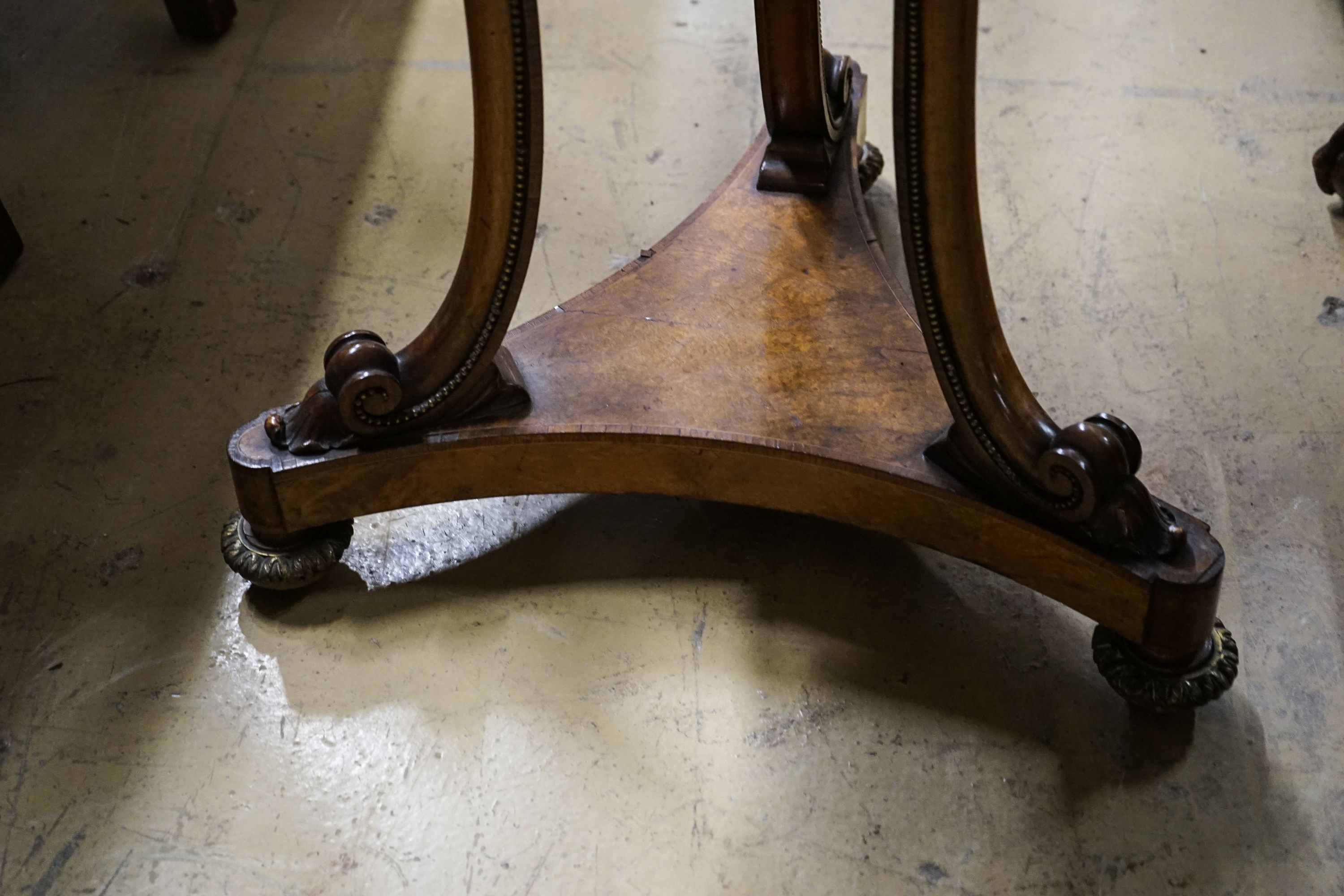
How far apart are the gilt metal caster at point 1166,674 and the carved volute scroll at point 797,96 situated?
0.54m

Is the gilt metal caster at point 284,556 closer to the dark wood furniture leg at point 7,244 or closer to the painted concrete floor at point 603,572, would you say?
the painted concrete floor at point 603,572

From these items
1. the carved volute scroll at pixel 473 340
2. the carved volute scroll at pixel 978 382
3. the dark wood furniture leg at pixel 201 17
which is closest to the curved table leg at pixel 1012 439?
the carved volute scroll at pixel 978 382

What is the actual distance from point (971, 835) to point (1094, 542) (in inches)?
9.1

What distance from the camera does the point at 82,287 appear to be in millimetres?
1496

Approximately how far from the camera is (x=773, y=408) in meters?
1.13

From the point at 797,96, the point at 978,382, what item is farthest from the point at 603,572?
the point at 797,96

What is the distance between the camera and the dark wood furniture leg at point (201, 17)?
1819 mm

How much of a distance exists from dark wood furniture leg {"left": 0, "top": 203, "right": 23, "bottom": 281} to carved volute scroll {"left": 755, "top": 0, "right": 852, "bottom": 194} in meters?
0.80

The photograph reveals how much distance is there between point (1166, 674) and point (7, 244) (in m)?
1.24

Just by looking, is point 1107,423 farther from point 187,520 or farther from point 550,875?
point 187,520

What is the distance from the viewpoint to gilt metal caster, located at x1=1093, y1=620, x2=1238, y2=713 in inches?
41.5

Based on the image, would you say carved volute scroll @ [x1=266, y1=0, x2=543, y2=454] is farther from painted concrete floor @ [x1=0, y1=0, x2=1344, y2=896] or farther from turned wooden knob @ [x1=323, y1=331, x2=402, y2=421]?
painted concrete floor @ [x1=0, y1=0, x2=1344, y2=896]

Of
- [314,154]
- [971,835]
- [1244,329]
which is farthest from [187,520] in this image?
[1244,329]

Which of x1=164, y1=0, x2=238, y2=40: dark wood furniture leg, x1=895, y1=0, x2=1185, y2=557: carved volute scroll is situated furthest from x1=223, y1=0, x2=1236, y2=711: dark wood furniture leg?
x1=164, y1=0, x2=238, y2=40: dark wood furniture leg
